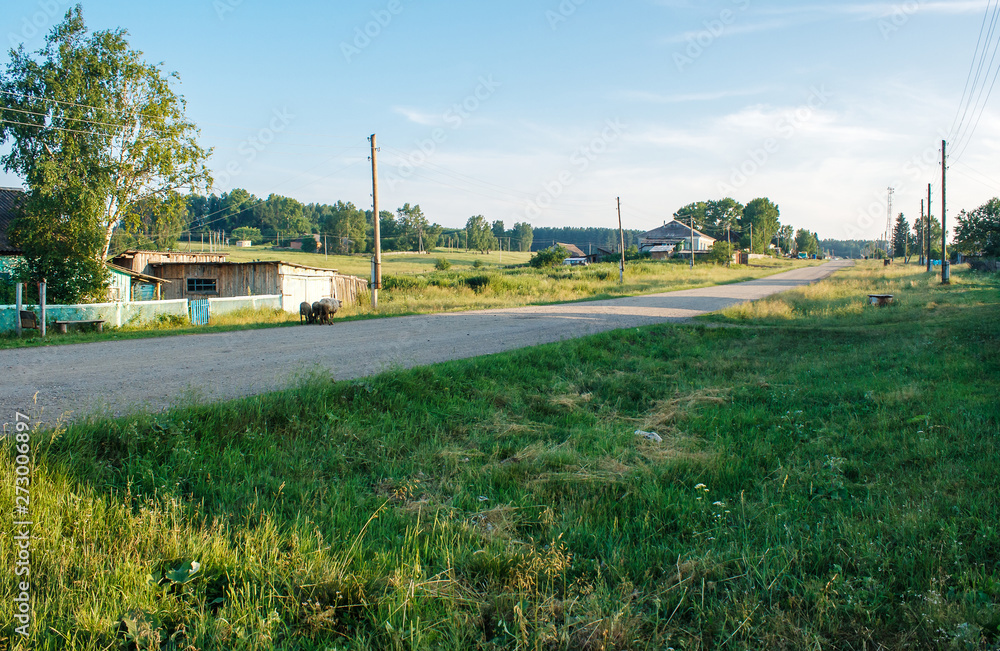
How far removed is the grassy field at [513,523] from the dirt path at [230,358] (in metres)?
1.27

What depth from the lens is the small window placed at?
96.6 ft

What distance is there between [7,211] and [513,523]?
119ft

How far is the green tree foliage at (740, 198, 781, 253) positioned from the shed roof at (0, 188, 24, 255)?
10905 cm

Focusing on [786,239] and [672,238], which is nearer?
[672,238]

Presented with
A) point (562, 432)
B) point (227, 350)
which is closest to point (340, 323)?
point (227, 350)

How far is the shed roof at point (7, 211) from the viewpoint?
81.7ft

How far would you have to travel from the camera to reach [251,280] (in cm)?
2811

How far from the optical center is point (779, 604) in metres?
3.24

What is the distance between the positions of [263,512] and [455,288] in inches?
1202

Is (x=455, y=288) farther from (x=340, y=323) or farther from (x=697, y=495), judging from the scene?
(x=697, y=495)

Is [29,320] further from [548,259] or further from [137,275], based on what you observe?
[548,259]

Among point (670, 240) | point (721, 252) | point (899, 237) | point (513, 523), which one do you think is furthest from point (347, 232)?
point (899, 237)

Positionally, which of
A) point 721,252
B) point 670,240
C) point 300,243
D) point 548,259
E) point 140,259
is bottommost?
point 140,259

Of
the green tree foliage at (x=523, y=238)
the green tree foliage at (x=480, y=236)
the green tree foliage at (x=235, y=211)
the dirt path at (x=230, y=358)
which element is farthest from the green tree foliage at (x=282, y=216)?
the dirt path at (x=230, y=358)
